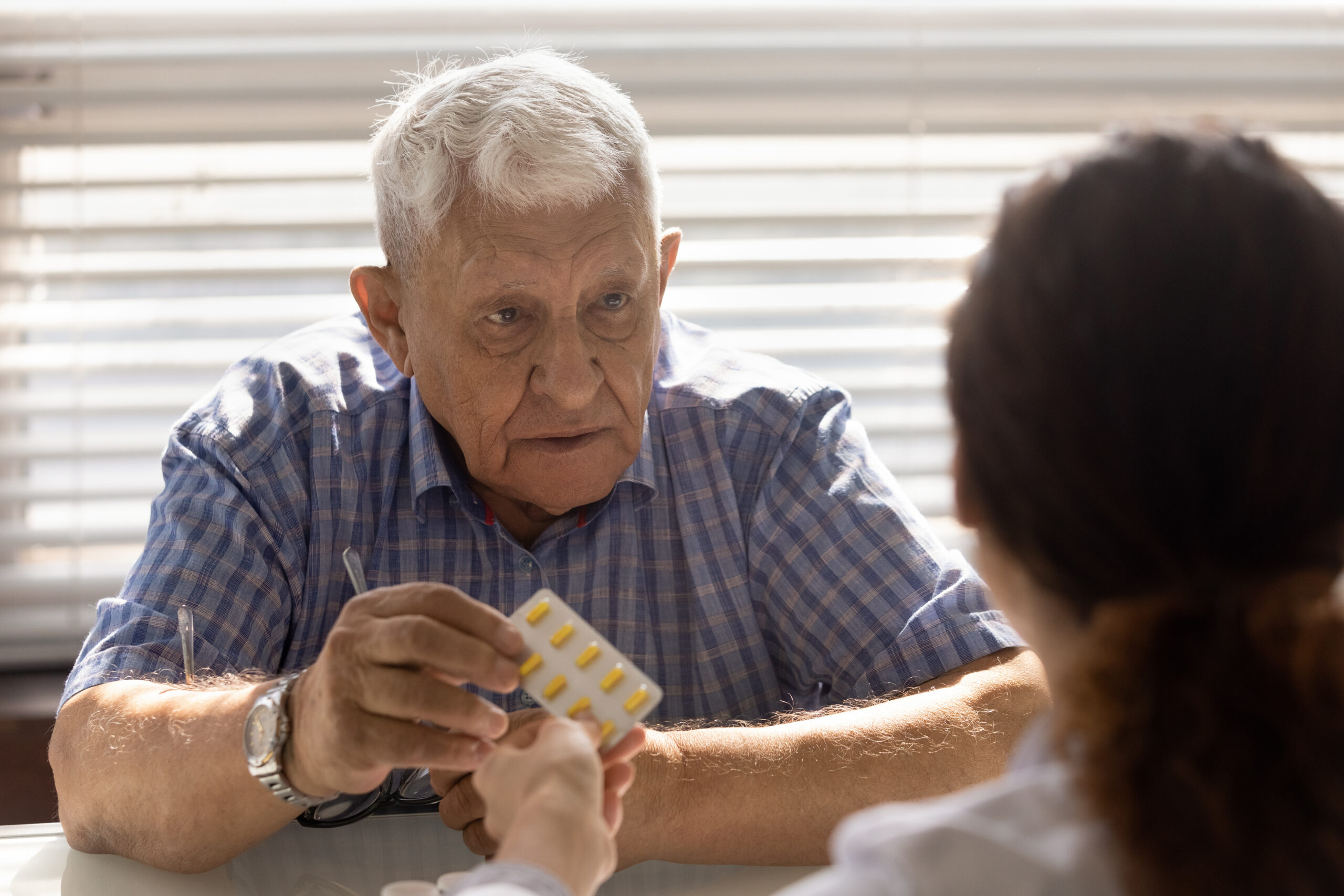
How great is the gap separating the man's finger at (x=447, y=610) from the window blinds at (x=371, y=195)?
1.19 metres

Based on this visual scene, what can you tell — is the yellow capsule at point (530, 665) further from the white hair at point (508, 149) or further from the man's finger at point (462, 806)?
the white hair at point (508, 149)

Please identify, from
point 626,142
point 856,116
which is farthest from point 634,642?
point 856,116

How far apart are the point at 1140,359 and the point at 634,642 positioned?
985mm

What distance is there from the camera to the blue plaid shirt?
135 cm

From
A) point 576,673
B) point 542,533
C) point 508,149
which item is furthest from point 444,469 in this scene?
point 576,673

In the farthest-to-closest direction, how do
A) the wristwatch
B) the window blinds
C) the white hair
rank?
the window blinds, the white hair, the wristwatch

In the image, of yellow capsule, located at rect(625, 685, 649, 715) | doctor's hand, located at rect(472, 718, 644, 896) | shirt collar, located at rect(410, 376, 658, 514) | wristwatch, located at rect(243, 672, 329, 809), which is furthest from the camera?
shirt collar, located at rect(410, 376, 658, 514)

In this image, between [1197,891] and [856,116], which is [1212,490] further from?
[856,116]

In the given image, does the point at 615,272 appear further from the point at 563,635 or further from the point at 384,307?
the point at 563,635

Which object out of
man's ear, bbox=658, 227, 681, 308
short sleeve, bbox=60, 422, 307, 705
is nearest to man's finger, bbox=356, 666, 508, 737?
short sleeve, bbox=60, 422, 307, 705

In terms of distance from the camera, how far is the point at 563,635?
87cm

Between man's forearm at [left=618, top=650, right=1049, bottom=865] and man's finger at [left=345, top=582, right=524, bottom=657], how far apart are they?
0.93 ft

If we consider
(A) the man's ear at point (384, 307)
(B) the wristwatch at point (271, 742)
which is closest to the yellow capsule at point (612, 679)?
(B) the wristwatch at point (271, 742)

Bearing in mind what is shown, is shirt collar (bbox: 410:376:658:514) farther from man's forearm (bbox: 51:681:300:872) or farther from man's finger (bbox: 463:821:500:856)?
man's finger (bbox: 463:821:500:856)
